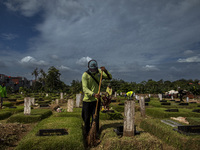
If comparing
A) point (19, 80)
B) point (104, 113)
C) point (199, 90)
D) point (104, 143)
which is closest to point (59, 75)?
point (19, 80)

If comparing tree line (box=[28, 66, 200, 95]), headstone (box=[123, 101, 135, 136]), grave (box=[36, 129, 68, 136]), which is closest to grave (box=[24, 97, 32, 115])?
grave (box=[36, 129, 68, 136])

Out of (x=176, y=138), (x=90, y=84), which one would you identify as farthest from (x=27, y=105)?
(x=176, y=138)

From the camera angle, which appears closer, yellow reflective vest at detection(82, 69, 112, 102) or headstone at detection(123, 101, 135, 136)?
headstone at detection(123, 101, 135, 136)

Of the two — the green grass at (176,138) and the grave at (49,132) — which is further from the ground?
the grave at (49,132)

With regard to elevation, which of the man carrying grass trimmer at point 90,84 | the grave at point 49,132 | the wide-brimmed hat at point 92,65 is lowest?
the grave at point 49,132

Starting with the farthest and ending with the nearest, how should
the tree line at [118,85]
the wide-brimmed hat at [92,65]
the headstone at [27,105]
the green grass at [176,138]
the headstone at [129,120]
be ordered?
the tree line at [118,85] → the headstone at [27,105] → the wide-brimmed hat at [92,65] → the headstone at [129,120] → the green grass at [176,138]

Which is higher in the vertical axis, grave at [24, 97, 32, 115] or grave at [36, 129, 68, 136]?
grave at [24, 97, 32, 115]

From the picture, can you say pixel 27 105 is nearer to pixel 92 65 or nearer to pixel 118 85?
pixel 92 65

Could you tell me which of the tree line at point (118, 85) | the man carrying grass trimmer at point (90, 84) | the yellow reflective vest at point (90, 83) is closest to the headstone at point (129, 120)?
the man carrying grass trimmer at point (90, 84)

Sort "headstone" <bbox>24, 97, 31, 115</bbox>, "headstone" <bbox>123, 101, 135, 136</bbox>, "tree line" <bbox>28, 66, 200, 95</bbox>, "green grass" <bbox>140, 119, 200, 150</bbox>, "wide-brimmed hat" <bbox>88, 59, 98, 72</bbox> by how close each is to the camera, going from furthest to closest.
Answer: "tree line" <bbox>28, 66, 200, 95</bbox> → "headstone" <bbox>24, 97, 31, 115</bbox> → "wide-brimmed hat" <bbox>88, 59, 98, 72</bbox> → "headstone" <bbox>123, 101, 135, 136</bbox> → "green grass" <bbox>140, 119, 200, 150</bbox>

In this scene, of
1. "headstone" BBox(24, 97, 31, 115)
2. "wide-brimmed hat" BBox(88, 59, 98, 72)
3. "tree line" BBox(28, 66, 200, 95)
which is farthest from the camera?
"tree line" BBox(28, 66, 200, 95)

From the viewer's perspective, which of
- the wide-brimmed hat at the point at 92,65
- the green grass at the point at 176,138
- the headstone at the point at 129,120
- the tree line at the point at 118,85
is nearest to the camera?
the green grass at the point at 176,138

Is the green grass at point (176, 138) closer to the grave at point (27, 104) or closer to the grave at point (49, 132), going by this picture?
the grave at point (49, 132)

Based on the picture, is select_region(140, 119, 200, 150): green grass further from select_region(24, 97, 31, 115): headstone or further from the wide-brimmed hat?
select_region(24, 97, 31, 115): headstone
